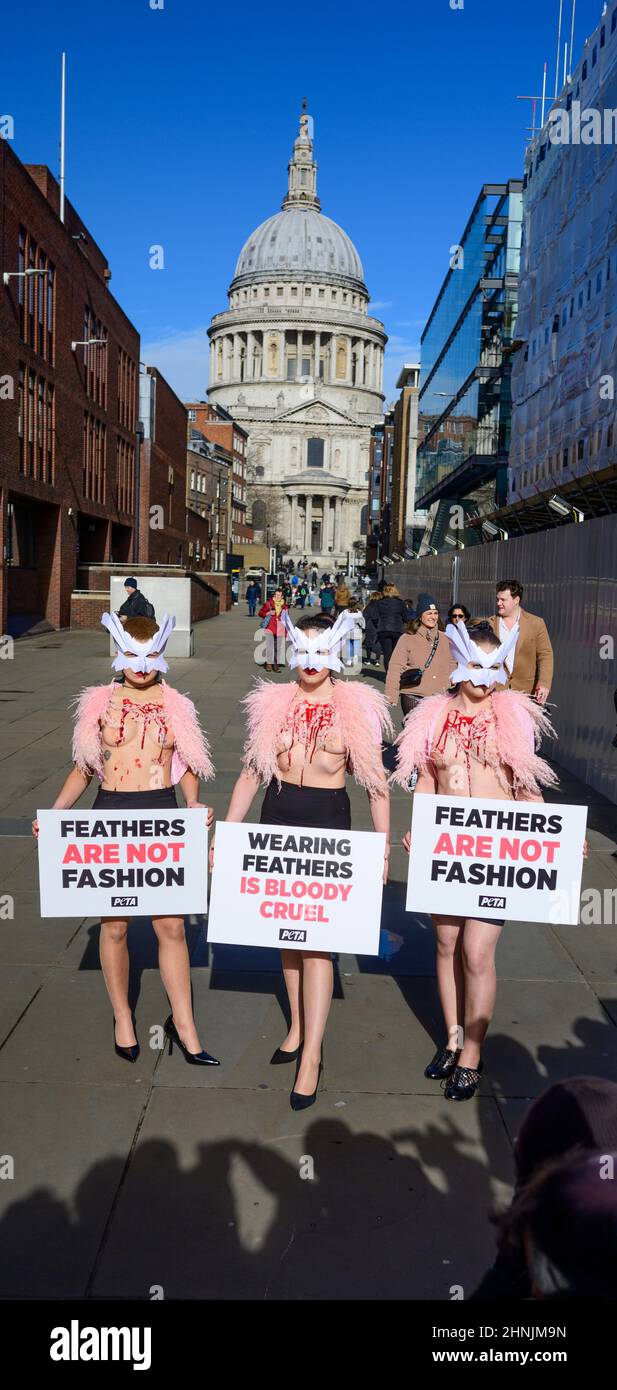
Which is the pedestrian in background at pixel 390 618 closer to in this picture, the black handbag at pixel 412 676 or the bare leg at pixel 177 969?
the black handbag at pixel 412 676

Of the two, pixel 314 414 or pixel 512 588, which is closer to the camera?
pixel 512 588

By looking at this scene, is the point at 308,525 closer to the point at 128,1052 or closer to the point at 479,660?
the point at 479,660

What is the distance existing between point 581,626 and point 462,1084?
8.17 meters

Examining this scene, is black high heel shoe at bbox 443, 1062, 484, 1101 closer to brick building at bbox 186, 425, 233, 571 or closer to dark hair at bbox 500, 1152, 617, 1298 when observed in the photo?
dark hair at bbox 500, 1152, 617, 1298

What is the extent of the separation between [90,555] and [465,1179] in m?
39.2

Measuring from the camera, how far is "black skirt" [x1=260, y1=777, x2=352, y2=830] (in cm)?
460

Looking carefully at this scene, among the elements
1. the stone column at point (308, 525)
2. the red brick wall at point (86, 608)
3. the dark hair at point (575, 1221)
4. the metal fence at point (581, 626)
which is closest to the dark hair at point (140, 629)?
the dark hair at point (575, 1221)

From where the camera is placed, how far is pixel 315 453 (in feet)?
512

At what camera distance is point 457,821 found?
471cm

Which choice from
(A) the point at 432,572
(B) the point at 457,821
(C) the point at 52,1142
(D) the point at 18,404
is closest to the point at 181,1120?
(C) the point at 52,1142

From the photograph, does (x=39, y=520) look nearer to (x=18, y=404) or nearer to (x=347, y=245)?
(x=18, y=404)

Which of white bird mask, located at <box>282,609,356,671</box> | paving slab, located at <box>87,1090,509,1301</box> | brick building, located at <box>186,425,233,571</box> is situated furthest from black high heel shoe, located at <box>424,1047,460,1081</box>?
brick building, located at <box>186,425,233,571</box>
